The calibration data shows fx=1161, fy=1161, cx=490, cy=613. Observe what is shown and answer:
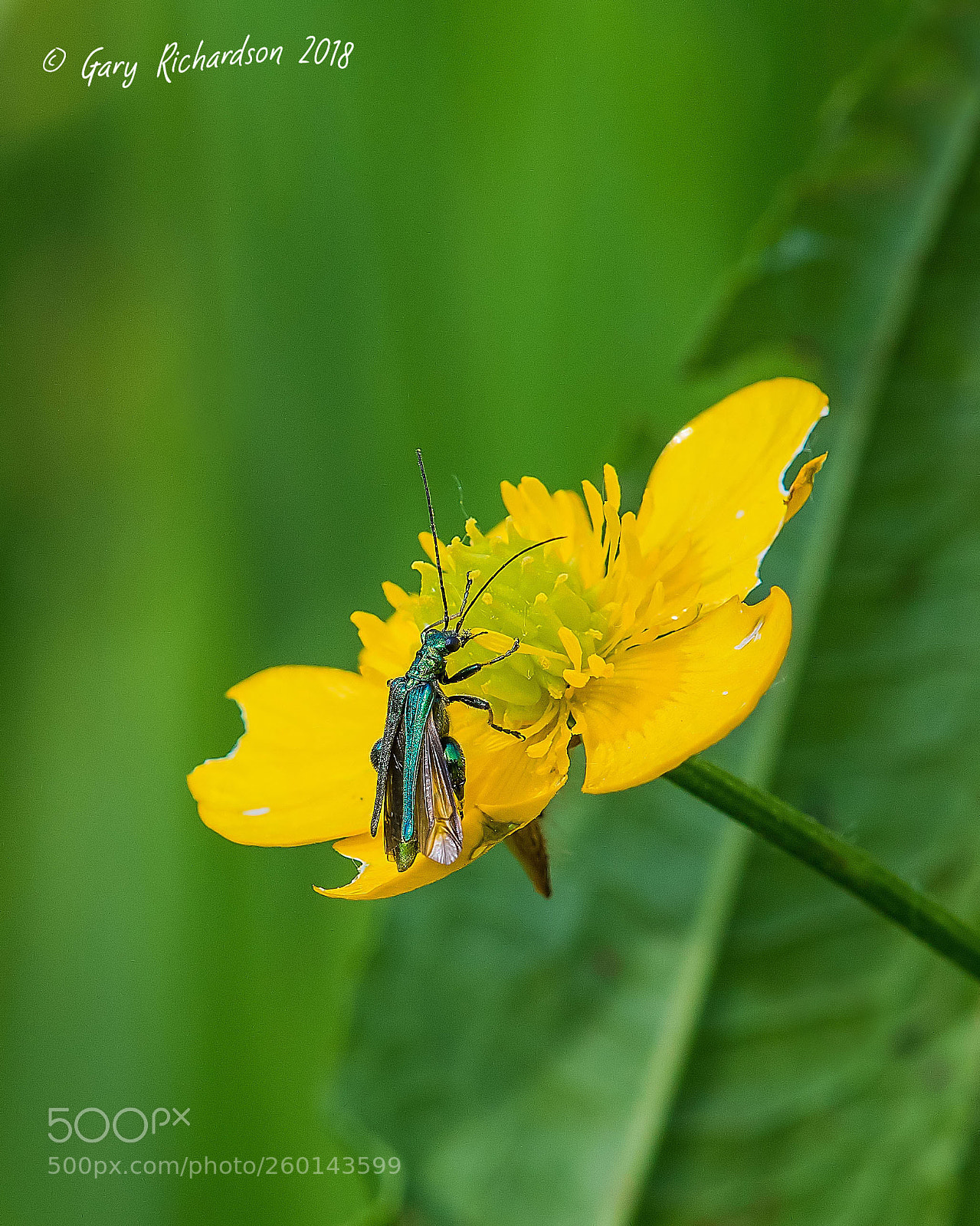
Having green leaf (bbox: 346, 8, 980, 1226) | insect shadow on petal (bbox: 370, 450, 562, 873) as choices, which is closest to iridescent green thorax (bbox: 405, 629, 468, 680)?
insect shadow on petal (bbox: 370, 450, 562, 873)

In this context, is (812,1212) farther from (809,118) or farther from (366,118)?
(366,118)

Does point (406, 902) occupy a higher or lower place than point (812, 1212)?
higher

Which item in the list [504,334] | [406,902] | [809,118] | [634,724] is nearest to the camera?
[634,724]

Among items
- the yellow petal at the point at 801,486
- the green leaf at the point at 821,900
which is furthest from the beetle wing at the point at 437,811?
the green leaf at the point at 821,900

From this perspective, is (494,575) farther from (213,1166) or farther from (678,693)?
(213,1166)

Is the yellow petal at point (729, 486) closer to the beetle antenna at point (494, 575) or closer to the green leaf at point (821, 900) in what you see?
the beetle antenna at point (494, 575)

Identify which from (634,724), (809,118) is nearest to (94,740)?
(634,724)
